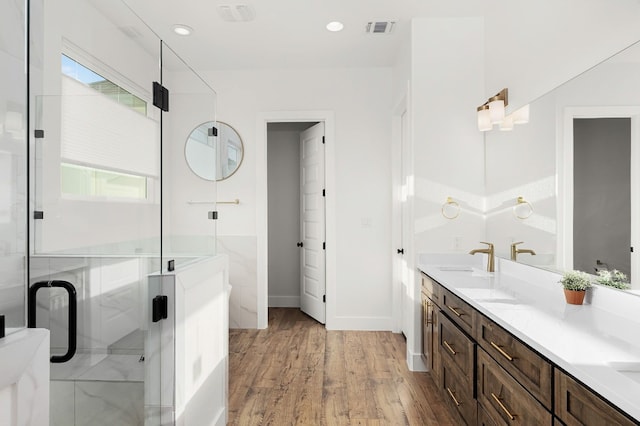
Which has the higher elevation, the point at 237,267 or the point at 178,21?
the point at 178,21

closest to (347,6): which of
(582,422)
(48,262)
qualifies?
(48,262)

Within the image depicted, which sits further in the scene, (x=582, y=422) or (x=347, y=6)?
(x=347, y=6)

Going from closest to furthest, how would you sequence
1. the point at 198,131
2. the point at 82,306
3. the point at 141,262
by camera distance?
the point at 82,306 < the point at 141,262 < the point at 198,131

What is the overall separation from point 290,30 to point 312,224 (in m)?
2.09

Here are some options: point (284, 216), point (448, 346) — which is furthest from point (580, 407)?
point (284, 216)

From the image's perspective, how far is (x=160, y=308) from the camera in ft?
5.26

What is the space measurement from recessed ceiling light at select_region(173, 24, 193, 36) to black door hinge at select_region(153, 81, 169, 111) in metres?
1.89

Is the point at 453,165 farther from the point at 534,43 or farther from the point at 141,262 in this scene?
the point at 141,262

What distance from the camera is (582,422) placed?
103 centimetres

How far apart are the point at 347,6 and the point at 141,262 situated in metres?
2.39

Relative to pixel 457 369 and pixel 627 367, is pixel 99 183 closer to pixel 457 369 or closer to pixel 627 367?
pixel 627 367

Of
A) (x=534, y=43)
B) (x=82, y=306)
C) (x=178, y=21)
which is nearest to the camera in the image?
(x=82, y=306)

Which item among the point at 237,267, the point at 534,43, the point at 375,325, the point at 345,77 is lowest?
the point at 375,325

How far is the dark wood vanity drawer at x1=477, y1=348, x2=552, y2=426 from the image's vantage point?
50.3 inches
